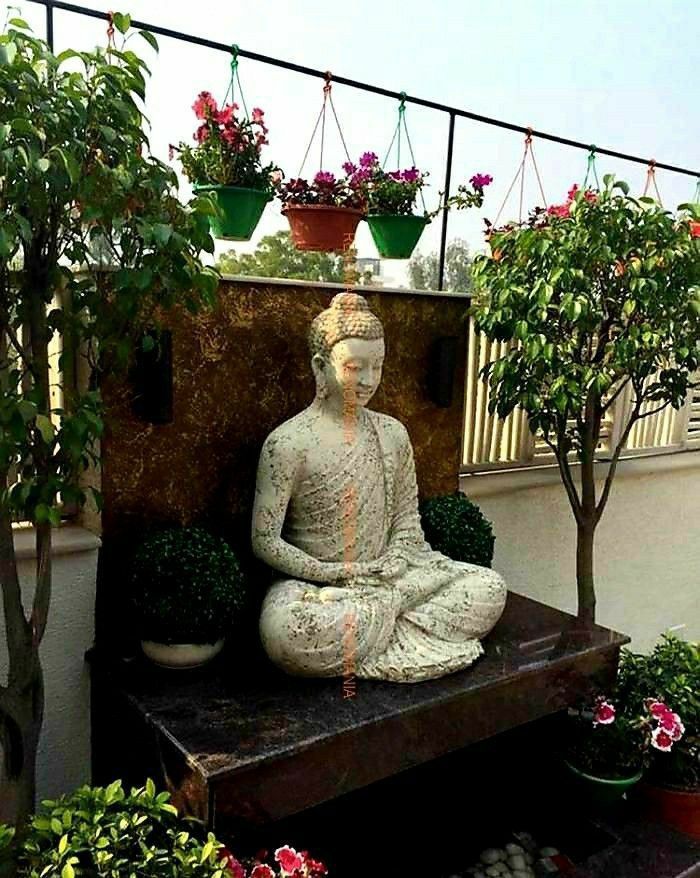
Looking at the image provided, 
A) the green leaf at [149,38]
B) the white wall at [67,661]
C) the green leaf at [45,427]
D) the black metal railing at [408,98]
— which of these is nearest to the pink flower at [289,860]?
the white wall at [67,661]

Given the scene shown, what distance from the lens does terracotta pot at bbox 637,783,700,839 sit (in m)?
2.35

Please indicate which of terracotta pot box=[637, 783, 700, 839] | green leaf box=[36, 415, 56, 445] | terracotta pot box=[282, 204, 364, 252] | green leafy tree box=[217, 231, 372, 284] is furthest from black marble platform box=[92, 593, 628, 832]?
terracotta pot box=[282, 204, 364, 252]

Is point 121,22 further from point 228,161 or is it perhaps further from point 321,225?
point 321,225

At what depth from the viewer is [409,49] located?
8.83 feet

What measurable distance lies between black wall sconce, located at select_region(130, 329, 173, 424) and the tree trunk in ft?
5.76

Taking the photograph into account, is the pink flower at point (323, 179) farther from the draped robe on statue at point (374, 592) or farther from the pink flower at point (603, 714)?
the pink flower at point (603, 714)

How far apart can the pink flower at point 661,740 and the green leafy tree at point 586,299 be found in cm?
40

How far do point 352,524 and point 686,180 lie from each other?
8.73 feet

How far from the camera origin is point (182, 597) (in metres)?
1.97

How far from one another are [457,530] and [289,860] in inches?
48.8

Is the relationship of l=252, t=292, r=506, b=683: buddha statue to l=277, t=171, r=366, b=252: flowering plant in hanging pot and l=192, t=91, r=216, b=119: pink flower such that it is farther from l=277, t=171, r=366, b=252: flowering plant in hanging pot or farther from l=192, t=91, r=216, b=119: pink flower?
l=192, t=91, r=216, b=119: pink flower

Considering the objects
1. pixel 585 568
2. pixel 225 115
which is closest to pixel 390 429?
pixel 225 115

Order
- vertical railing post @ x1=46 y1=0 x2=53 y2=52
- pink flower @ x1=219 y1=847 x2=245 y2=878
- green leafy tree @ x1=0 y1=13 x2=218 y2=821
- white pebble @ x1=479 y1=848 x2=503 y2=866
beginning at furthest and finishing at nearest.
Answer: white pebble @ x1=479 y1=848 x2=503 y2=866
vertical railing post @ x1=46 y1=0 x2=53 y2=52
pink flower @ x1=219 y1=847 x2=245 y2=878
green leafy tree @ x1=0 y1=13 x2=218 y2=821

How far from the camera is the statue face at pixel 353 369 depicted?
2102 mm
